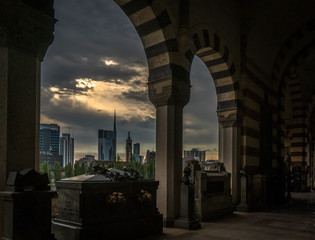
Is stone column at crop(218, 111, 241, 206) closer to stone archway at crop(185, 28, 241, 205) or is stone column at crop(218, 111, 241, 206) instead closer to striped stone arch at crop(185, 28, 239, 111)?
stone archway at crop(185, 28, 241, 205)

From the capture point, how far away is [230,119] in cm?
988

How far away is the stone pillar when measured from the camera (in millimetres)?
3691

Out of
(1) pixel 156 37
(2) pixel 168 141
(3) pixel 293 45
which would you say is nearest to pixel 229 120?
(2) pixel 168 141

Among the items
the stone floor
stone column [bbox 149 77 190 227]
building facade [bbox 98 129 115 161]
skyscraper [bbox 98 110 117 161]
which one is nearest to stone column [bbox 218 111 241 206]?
the stone floor

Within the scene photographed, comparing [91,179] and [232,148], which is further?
[232,148]

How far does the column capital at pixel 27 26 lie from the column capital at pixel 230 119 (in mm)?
6961

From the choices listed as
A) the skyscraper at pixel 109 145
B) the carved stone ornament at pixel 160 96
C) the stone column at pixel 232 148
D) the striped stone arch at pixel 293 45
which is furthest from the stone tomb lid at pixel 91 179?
the skyscraper at pixel 109 145

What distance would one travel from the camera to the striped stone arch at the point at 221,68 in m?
8.88

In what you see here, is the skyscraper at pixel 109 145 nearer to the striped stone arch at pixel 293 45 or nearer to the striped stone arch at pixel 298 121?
the striped stone arch at pixel 298 121

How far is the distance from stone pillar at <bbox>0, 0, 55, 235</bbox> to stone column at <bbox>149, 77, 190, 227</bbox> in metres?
3.28

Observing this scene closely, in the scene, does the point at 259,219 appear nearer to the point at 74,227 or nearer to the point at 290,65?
the point at 74,227

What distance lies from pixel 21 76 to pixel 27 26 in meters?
0.63

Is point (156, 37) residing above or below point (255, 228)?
above

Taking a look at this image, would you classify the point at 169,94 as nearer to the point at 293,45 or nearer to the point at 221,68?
the point at 221,68
